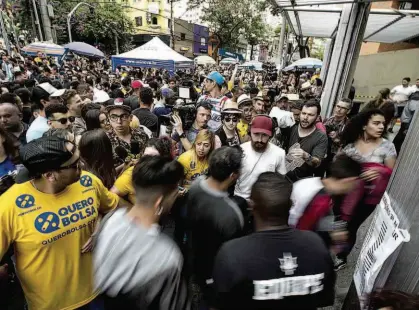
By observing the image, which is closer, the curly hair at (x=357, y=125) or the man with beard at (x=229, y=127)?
the curly hair at (x=357, y=125)

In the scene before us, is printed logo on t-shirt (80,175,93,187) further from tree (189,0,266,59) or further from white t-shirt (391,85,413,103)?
tree (189,0,266,59)

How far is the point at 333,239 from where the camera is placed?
232 centimetres

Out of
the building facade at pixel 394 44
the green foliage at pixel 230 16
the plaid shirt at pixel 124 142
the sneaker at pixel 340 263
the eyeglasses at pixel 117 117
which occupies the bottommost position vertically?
the sneaker at pixel 340 263

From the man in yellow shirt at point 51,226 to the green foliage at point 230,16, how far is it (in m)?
33.5

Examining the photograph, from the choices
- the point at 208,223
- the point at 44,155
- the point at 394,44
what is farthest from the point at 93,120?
the point at 394,44

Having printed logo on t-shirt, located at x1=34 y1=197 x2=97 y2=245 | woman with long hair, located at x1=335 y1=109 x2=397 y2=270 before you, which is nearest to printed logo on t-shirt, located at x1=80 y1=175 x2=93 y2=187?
printed logo on t-shirt, located at x1=34 y1=197 x2=97 y2=245

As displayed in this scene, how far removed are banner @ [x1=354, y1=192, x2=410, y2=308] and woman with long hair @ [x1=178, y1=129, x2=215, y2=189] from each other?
1671 mm

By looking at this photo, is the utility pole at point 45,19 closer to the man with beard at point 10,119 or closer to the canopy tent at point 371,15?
the canopy tent at point 371,15

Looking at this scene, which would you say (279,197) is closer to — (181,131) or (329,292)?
(329,292)

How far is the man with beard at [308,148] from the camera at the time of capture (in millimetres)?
3379

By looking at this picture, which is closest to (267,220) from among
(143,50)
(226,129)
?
(226,129)

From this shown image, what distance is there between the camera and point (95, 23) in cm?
3130

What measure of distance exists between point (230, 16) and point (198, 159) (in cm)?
3419

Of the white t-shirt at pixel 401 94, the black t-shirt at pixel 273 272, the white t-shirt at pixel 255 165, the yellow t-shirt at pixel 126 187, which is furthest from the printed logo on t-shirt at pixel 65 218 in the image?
the white t-shirt at pixel 401 94
